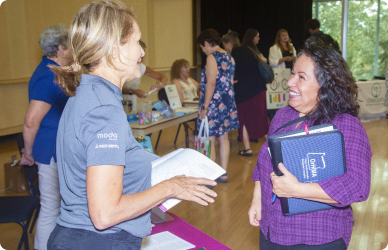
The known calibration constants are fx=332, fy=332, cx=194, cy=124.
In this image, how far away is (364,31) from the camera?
8789 mm

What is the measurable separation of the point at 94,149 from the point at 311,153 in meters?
0.63

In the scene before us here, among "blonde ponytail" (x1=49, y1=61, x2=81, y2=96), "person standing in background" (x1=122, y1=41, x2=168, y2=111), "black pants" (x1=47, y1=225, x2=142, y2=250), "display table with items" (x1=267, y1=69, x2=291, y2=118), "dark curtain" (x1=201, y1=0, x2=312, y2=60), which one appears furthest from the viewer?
"dark curtain" (x1=201, y1=0, x2=312, y2=60)

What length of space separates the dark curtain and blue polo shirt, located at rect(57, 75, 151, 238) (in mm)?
8893

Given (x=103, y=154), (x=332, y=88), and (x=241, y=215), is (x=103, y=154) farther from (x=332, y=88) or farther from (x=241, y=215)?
(x=241, y=215)

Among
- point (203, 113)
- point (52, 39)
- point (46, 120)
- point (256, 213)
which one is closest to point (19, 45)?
point (203, 113)

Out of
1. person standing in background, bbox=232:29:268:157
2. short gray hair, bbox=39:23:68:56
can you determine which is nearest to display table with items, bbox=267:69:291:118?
person standing in background, bbox=232:29:268:157

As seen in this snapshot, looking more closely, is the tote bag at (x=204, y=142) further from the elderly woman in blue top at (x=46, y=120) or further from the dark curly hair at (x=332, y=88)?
the dark curly hair at (x=332, y=88)

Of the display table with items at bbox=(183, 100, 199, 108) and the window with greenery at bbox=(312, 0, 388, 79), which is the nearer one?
the display table with items at bbox=(183, 100, 199, 108)

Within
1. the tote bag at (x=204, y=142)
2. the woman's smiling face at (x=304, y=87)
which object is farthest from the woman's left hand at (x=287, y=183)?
the tote bag at (x=204, y=142)

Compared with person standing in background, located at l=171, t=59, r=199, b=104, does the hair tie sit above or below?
above

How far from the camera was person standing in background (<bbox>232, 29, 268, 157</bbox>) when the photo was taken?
443 centimetres

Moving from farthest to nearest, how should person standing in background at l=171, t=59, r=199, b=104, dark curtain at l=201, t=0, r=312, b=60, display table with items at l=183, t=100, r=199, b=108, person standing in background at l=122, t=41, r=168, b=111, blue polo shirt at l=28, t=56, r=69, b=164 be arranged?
1. dark curtain at l=201, t=0, r=312, b=60
2. person standing in background at l=171, t=59, r=199, b=104
3. display table with items at l=183, t=100, r=199, b=108
4. person standing in background at l=122, t=41, r=168, b=111
5. blue polo shirt at l=28, t=56, r=69, b=164

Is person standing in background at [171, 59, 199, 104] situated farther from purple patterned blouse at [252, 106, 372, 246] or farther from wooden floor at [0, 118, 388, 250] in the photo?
purple patterned blouse at [252, 106, 372, 246]

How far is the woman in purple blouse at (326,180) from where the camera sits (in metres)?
1.04
